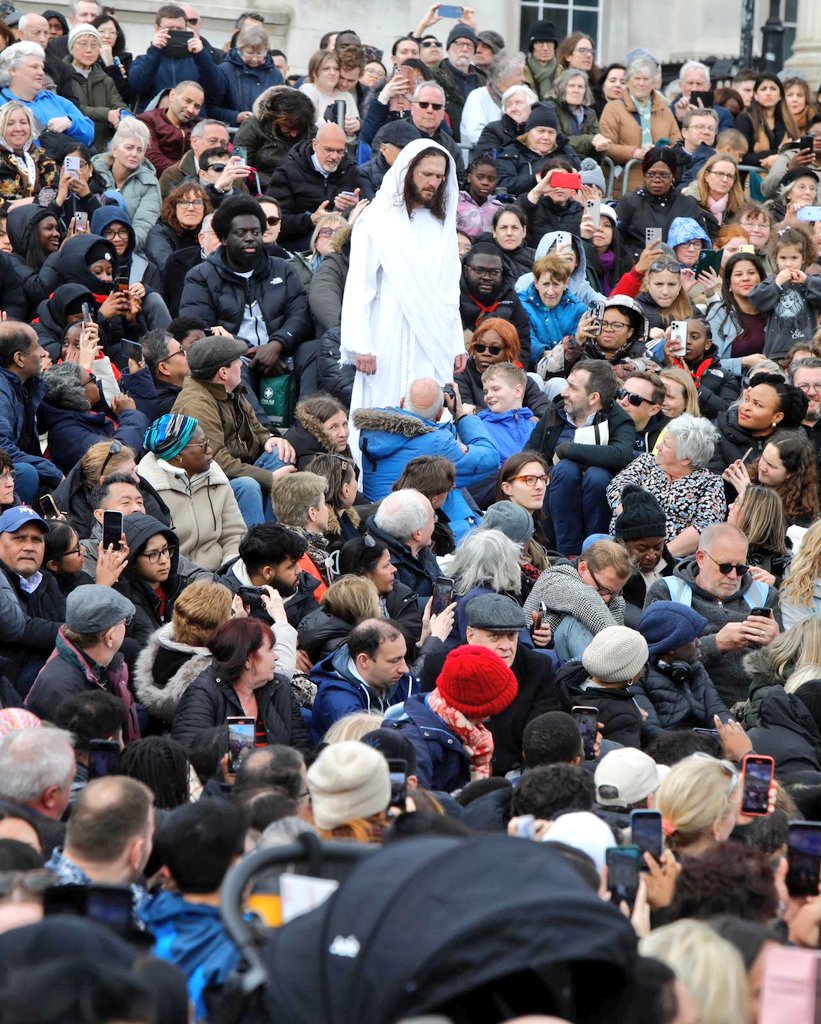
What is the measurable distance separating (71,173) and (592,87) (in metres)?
6.55

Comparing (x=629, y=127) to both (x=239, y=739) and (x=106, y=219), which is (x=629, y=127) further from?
(x=239, y=739)

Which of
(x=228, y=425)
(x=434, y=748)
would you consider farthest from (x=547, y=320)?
(x=434, y=748)

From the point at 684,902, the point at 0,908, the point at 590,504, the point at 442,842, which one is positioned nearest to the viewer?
the point at 442,842

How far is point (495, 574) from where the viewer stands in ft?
25.3

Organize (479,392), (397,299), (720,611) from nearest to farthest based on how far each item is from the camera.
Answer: (720,611), (397,299), (479,392)

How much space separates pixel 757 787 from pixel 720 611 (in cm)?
259

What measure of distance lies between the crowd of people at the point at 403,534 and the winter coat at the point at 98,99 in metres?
0.03

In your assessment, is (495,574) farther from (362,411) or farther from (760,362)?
(760,362)

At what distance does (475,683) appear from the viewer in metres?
6.33

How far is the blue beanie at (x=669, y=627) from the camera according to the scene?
7383 millimetres

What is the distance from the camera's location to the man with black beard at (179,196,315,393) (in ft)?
34.0

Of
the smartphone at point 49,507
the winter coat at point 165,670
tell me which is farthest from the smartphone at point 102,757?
the smartphone at point 49,507

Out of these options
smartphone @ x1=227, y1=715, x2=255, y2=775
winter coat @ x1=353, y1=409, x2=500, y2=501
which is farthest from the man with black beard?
smartphone @ x1=227, y1=715, x2=255, y2=775

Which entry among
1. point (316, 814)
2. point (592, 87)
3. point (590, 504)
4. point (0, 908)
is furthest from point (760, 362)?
point (0, 908)
